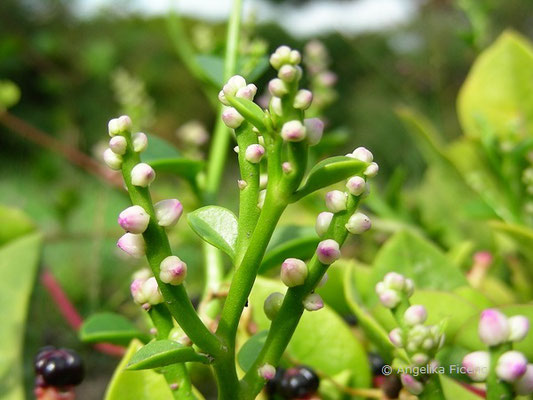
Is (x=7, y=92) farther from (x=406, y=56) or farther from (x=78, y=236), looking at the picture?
(x=406, y=56)

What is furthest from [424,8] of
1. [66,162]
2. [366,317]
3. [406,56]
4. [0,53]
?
[366,317]

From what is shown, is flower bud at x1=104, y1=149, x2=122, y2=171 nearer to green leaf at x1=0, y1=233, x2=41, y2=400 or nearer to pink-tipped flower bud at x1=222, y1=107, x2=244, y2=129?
pink-tipped flower bud at x1=222, y1=107, x2=244, y2=129

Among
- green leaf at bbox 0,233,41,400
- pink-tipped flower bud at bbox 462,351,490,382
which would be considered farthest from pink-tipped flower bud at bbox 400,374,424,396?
green leaf at bbox 0,233,41,400

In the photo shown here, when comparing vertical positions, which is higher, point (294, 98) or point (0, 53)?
point (294, 98)

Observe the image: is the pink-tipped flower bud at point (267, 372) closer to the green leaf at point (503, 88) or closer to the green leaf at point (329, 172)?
the green leaf at point (329, 172)

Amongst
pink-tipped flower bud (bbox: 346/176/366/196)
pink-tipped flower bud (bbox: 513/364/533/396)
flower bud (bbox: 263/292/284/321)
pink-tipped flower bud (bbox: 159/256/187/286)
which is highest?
pink-tipped flower bud (bbox: 346/176/366/196)

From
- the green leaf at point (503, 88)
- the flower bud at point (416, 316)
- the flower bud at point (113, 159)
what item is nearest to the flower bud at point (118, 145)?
the flower bud at point (113, 159)

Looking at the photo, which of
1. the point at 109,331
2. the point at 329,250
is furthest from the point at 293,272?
the point at 109,331
